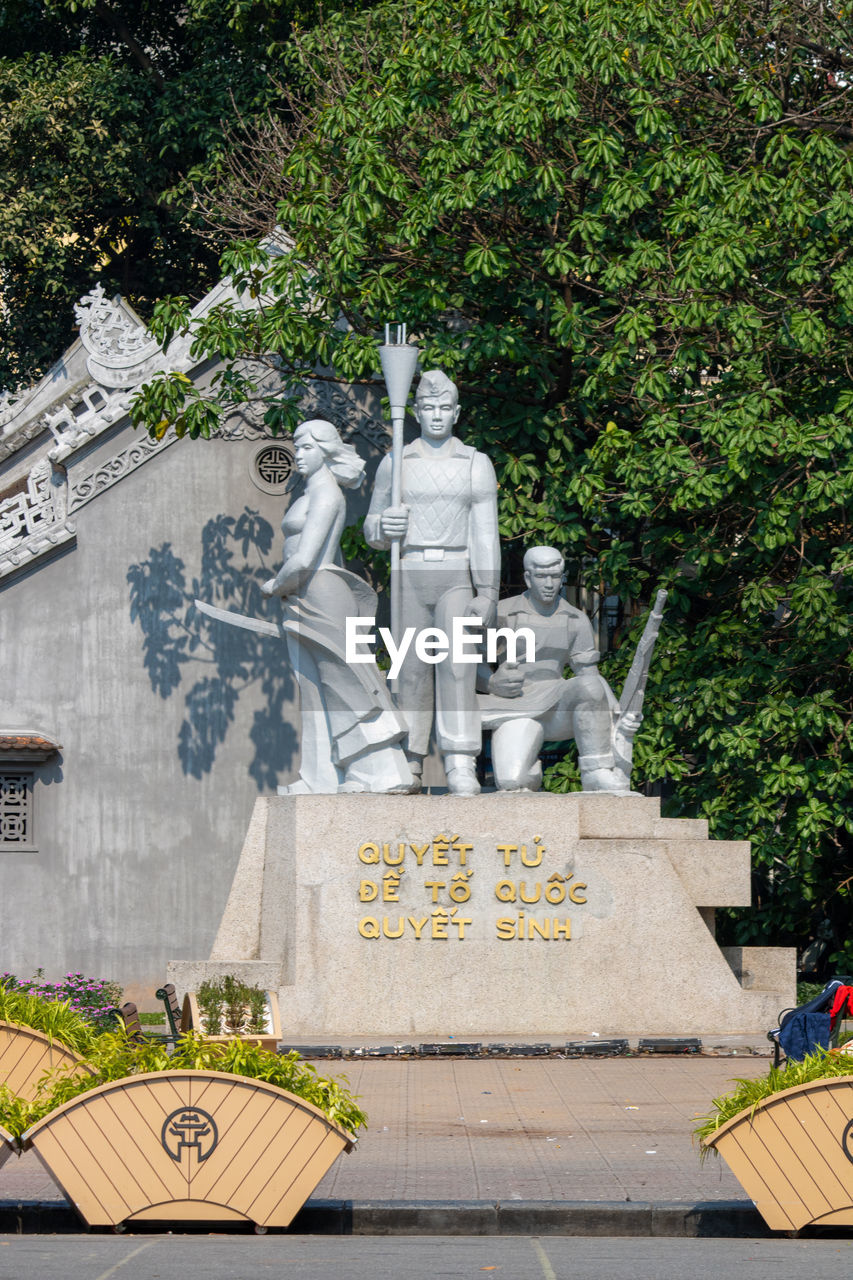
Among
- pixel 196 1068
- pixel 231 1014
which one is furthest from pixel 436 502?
pixel 196 1068

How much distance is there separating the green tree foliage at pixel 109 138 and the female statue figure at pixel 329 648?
7.37 metres

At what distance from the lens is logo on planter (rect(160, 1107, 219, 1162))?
827 cm

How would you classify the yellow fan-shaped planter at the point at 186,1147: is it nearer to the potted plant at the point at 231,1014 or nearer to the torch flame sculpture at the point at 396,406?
the potted plant at the point at 231,1014

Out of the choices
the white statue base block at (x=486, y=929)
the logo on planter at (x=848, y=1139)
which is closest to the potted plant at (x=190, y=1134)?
the logo on planter at (x=848, y=1139)

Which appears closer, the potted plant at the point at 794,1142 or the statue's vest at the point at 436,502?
the potted plant at the point at 794,1142

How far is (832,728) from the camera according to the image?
1742 cm

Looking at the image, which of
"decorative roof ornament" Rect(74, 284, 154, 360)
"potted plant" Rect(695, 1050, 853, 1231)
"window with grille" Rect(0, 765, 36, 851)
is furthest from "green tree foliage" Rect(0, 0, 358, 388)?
"potted plant" Rect(695, 1050, 853, 1231)

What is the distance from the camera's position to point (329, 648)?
15898 millimetres

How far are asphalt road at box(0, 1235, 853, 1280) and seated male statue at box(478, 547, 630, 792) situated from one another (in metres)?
7.42

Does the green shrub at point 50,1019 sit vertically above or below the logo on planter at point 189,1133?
above

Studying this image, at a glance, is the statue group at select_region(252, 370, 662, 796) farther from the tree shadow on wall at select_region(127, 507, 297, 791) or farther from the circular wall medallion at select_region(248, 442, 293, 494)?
the circular wall medallion at select_region(248, 442, 293, 494)

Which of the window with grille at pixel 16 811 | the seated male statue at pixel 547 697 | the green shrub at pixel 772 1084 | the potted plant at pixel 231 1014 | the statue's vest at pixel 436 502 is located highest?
the statue's vest at pixel 436 502

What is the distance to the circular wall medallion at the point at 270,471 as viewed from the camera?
20.3 metres

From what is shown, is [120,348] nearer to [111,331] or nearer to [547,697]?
[111,331]
